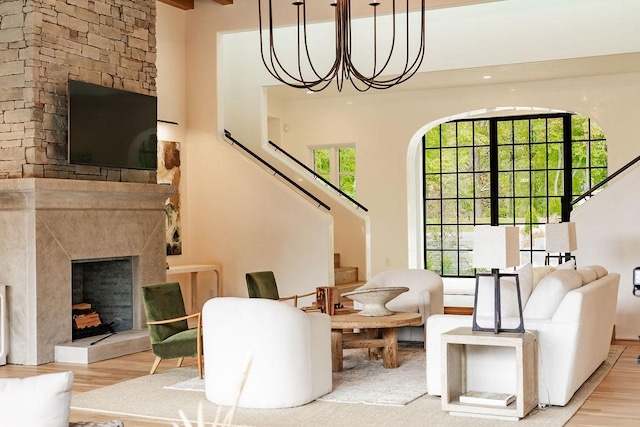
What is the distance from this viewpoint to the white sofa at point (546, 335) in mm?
5852

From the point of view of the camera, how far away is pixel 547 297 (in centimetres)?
610

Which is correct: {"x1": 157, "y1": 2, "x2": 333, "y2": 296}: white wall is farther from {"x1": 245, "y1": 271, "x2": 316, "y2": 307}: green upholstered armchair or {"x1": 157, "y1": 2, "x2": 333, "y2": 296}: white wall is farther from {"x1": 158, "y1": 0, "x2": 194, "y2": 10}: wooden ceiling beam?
{"x1": 245, "y1": 271, "x2": 316, "y2": 307}: green upholstered armchair

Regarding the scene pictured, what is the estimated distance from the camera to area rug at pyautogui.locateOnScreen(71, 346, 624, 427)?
5398mm

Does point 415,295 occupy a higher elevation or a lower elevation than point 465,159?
lower

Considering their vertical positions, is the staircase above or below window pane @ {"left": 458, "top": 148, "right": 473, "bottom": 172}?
below

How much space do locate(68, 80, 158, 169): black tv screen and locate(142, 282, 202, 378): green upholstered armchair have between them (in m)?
1.79

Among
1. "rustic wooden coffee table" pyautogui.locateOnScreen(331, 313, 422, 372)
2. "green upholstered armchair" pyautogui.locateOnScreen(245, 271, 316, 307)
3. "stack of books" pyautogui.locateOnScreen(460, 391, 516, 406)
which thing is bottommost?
"stack of books" pyautogui.locateOnScreen(460, 391, 516, 406)

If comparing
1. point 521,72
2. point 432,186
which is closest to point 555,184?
point 432,186

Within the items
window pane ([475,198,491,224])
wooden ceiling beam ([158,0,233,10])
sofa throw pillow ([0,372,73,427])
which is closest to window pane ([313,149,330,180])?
window pane ([475,198,491,224])

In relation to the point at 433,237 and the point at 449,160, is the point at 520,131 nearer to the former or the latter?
the point at 449,160

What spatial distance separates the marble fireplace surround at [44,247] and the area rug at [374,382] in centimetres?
186

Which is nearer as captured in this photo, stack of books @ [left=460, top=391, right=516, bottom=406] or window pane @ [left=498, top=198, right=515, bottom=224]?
stack of books @ [left=460, top=391, right=516, bottom=406]

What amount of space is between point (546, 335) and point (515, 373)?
356 mm

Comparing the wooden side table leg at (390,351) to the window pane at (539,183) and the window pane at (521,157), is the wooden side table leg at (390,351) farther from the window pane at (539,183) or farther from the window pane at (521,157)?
the window pane at (521,157)
